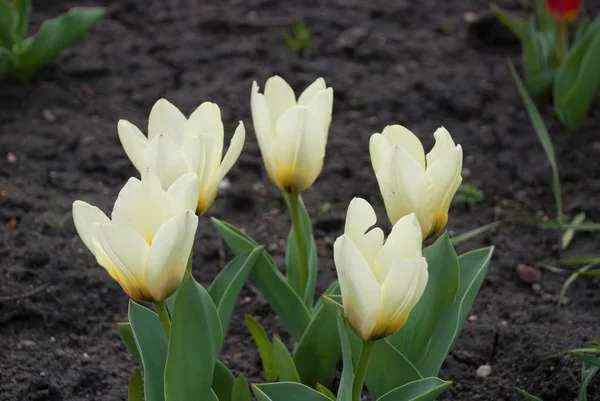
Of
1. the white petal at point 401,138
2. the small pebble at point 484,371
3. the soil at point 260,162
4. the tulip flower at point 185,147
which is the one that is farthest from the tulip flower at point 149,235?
the small pebble at point 484,371

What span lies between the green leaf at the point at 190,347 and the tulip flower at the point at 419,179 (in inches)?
12.3

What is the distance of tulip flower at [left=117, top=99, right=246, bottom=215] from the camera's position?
1.33 metres

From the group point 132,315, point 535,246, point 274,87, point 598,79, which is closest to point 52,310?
point 132,315

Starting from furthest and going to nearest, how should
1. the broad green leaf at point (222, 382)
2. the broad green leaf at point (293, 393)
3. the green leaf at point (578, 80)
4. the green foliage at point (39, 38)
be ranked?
1. the green foliage at point (39, 38)
2. the green leaf at point (578, 80)
3. the broad green leaf at point (222, 382)
4. the broad green leaf at point (293, 393)

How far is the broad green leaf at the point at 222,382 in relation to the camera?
5.10 feet

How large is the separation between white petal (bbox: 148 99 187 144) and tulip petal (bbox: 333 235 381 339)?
441 millimetres

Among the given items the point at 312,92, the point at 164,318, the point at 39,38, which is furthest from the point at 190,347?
the point at 39,38

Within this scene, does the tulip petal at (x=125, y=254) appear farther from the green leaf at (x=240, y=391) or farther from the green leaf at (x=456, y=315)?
the green leaf at (x=456, y=315)

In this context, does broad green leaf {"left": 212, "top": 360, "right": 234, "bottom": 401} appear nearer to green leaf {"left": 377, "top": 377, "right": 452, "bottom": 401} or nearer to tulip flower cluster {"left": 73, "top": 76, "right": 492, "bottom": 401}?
tulip flower cluster {"left": 73, "top": 76, "right": 492, "bottom": 401}

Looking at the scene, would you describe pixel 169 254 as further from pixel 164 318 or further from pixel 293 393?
pixel 293 393

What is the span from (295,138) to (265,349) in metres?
0.48

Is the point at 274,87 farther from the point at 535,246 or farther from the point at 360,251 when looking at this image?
the point at 535,246

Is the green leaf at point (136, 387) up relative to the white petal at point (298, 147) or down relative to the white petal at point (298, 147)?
down

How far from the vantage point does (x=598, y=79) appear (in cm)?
260
